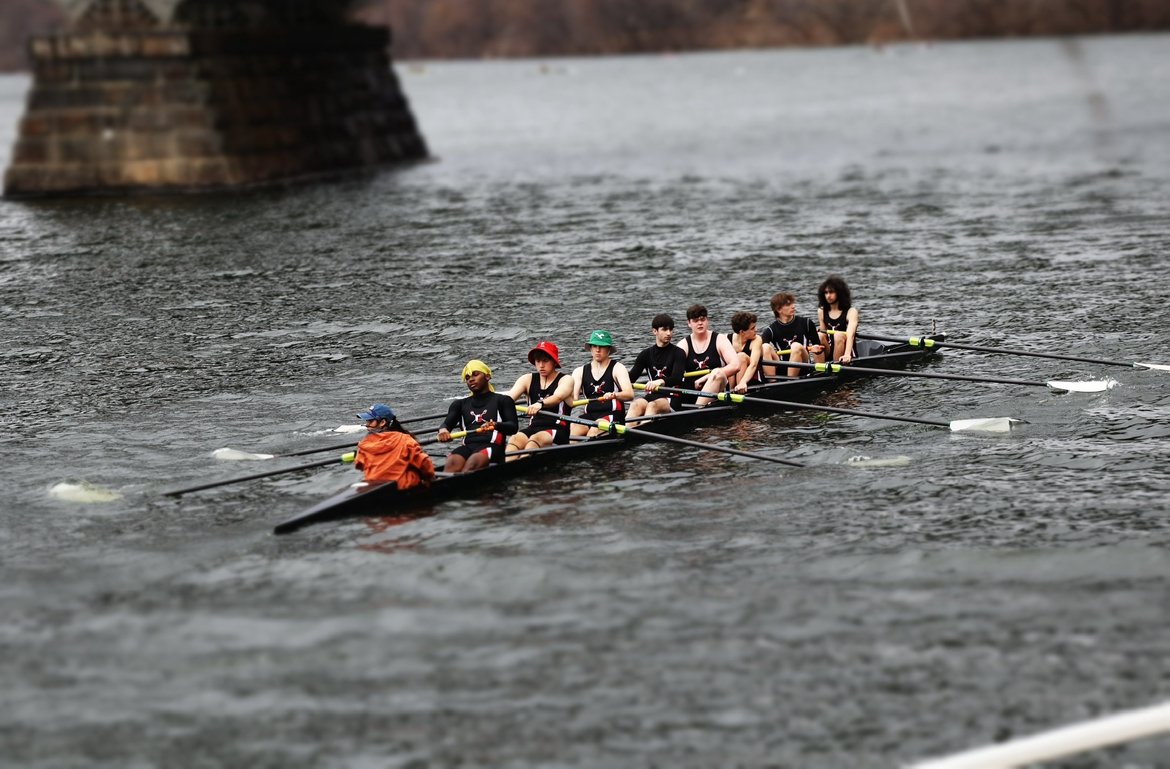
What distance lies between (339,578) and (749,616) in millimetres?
3931

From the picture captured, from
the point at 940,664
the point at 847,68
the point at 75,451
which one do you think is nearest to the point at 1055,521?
the point at 940,664

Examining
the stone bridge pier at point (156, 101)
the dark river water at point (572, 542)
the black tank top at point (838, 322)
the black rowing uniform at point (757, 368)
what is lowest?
the dark river water at point (572, 542)

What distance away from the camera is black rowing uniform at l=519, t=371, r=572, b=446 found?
17656mm

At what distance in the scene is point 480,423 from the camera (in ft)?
54.6

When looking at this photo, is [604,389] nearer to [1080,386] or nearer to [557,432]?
[557,432]

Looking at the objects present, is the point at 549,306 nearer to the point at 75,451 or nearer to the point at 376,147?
the point at 75,451

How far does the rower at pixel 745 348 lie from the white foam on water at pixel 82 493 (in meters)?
7.84

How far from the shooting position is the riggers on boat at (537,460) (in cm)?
1564

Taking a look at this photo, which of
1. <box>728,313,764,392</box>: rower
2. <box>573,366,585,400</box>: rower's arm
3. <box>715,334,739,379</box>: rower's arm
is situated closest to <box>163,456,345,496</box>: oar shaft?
<box>573,366,585,400</box>: rower's arm

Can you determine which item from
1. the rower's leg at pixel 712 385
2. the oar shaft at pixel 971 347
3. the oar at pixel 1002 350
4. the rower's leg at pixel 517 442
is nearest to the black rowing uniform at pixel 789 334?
the oar at pixel 1002 350

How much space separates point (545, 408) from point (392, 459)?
2465mm

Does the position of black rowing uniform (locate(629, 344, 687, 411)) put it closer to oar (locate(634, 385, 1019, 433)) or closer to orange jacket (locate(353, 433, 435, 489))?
oar (locate(634, 385, 1019, 433))

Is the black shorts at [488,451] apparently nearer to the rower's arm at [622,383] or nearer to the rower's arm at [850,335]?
the rower's arm at [622,383]

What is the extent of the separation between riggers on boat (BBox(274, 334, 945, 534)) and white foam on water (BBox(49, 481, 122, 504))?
8.01 ft
